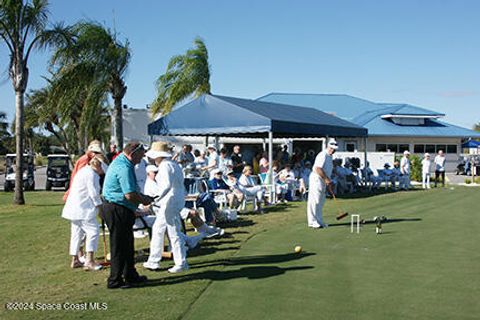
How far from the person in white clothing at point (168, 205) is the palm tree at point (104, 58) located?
12260 millimetres

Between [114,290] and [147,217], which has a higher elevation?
[147,217]

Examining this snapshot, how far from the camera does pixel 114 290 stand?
604 centimetres

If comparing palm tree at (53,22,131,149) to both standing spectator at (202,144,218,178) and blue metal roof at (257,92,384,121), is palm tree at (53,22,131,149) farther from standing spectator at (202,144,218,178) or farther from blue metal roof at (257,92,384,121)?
blue metal roof at (257,92,384,121)

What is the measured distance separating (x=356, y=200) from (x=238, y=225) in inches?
271

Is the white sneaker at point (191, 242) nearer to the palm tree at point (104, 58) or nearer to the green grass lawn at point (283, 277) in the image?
the green grass lawn at point (283, 277)

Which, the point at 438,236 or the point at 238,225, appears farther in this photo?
the point at 238,225

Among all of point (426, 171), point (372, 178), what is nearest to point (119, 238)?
point (372, 178)

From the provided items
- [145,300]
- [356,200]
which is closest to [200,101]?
[356,200]

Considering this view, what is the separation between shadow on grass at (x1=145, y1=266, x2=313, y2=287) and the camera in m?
6.44

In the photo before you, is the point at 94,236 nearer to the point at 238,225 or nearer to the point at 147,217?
the point at 147,217

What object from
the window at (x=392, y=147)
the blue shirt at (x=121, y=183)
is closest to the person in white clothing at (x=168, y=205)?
the blue shirt at (x=121, y=183)

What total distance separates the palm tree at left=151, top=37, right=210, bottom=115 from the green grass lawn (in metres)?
14.0

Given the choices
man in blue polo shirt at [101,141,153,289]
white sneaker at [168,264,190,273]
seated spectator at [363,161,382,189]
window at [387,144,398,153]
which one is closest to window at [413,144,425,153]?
window at [387,144,398,153]

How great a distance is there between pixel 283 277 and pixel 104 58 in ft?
48.1
